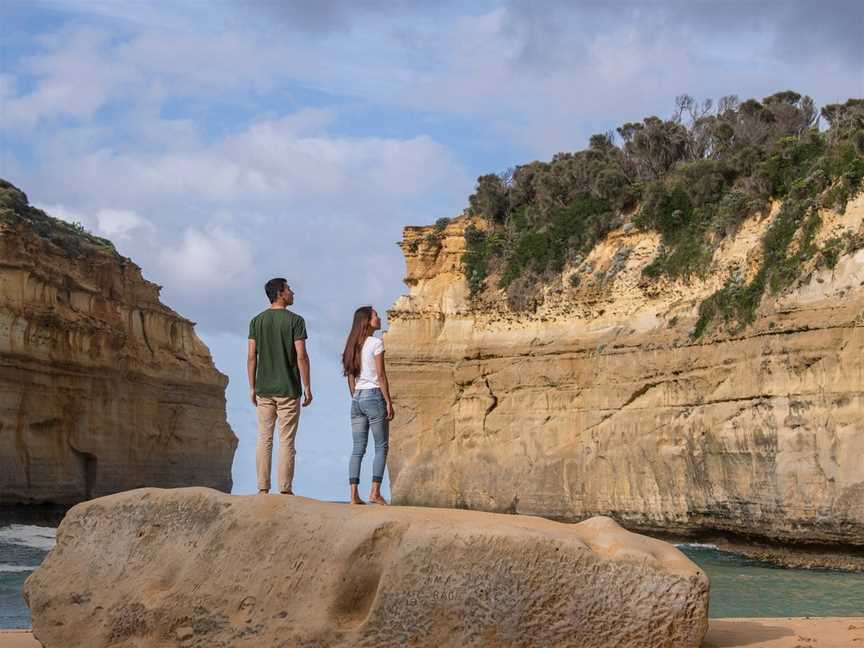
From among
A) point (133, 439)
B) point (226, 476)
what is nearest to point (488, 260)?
point (133, 439)

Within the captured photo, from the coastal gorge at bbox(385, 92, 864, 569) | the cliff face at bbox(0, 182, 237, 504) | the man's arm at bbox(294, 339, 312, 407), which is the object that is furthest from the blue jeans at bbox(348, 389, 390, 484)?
the cliff face at bbox(0, 182, 237, 504)

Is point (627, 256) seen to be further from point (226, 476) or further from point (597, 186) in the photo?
point (226, 476)

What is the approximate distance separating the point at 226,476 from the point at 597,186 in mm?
30187

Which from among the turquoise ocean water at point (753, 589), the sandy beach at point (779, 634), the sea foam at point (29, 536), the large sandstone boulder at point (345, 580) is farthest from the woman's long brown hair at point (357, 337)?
the sea foam at point (29, 536)

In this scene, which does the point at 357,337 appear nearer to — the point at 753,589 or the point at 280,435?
the point at 280,435

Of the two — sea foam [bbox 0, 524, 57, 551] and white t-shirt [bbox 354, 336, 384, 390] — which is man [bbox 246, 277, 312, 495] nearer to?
white t-shirt [bbox 354, 336, 384, 390]

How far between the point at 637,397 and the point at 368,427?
64.2 feet

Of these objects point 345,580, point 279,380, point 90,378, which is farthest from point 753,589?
point 90,378

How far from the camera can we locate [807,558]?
23.3m

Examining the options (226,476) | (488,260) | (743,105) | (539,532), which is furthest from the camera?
(226,476)

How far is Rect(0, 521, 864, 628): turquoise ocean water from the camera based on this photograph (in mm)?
16422

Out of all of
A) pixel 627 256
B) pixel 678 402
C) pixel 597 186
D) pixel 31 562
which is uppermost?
pixel 597 186

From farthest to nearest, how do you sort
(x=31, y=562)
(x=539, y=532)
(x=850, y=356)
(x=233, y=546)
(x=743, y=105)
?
(x=743, y=105)
(x=31, y=562)
(x=850, y=356)
(x=233, y=546)
(x=539, y=532)

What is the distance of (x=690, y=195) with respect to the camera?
3219 centimetres
